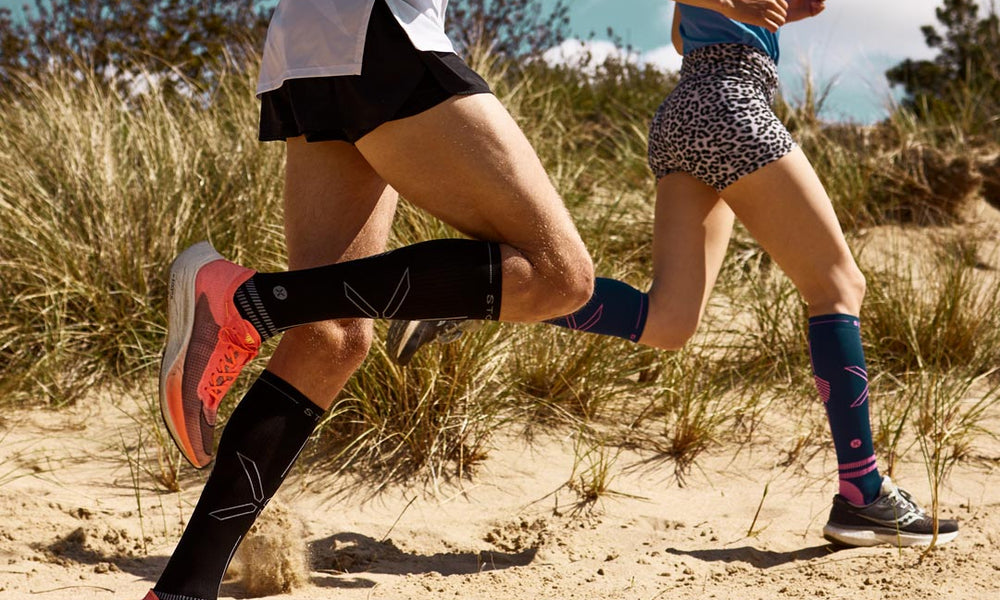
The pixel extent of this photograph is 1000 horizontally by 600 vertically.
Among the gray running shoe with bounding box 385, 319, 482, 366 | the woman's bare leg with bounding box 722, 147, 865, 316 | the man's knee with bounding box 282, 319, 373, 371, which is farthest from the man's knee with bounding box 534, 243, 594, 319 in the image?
the woman's bare leg with bounding box 722, 147, 865, 316

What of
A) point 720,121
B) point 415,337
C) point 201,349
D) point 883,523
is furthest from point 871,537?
point 201,349

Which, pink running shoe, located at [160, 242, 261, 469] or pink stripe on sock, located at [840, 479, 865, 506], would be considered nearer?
pink running shoe, located at [160, 242, 261, 469]

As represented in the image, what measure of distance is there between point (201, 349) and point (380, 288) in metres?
0.35

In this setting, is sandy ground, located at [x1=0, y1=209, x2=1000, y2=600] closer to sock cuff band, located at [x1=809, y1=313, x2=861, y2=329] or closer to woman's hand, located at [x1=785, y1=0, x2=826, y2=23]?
sock cuff band, located at [x1=809, y1=313, x2=861, y2=329]

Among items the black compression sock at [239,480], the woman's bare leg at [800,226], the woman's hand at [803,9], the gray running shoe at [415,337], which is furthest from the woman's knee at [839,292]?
the black compression sock at [239,480]

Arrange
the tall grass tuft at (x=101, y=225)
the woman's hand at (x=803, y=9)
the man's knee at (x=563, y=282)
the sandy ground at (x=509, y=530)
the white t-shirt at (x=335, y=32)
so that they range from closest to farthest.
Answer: the white t-shirt at (x=335, y=32), the man's knee at (x=563, y=282), the sandy ground at (x=509, y=530), the woman's hand at (x=803, y=9), the tall grass tuft at (x=101, y=225)

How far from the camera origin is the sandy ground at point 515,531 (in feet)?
8.00

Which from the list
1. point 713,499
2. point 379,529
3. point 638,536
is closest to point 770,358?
point 713,499

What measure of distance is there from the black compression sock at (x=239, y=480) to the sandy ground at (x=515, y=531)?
51cm

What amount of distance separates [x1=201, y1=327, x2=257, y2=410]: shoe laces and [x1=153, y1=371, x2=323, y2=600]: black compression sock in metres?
0.08

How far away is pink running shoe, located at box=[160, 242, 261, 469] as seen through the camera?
5.90ft

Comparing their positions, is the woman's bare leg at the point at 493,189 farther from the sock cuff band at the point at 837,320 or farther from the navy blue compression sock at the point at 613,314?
the sock cuff band at the point at 837,320

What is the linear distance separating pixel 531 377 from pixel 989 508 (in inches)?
61.4

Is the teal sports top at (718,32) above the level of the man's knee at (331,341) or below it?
above
